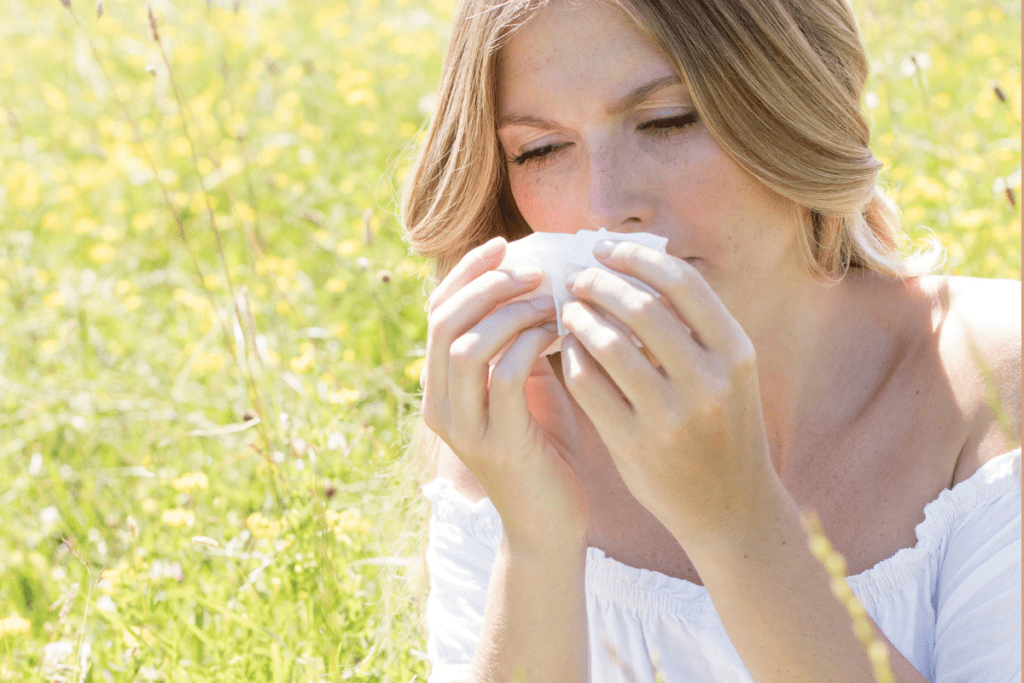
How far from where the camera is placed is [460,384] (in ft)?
4.02

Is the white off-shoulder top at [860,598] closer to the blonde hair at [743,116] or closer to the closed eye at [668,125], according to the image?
the blonde hair at [743,116]

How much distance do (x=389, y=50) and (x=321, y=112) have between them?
0.59 meters

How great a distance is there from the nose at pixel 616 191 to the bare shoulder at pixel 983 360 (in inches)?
20.8

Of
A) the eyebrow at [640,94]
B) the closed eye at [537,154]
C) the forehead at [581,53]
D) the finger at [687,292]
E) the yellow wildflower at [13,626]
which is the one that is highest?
the forehead at [581,53]

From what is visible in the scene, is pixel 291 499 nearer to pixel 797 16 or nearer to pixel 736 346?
pixel 736 346

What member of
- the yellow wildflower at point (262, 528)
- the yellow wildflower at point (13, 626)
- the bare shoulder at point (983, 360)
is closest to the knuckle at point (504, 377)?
the bare shoulder at point (983, 360)

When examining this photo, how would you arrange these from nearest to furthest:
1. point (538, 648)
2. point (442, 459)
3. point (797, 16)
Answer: point (538, 648) → point (797, 16) → point (442, 459)

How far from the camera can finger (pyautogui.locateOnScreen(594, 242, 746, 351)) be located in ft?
3.50

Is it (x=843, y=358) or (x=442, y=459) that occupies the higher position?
(x=843, y=358)

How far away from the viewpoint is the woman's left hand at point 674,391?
3.48ft

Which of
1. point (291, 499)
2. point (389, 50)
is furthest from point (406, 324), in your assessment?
point (389, 50)

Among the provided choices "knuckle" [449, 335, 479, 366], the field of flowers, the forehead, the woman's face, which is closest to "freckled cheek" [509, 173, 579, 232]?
the woman's face

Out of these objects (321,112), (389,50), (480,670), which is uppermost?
(389,50)

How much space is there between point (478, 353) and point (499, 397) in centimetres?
7
